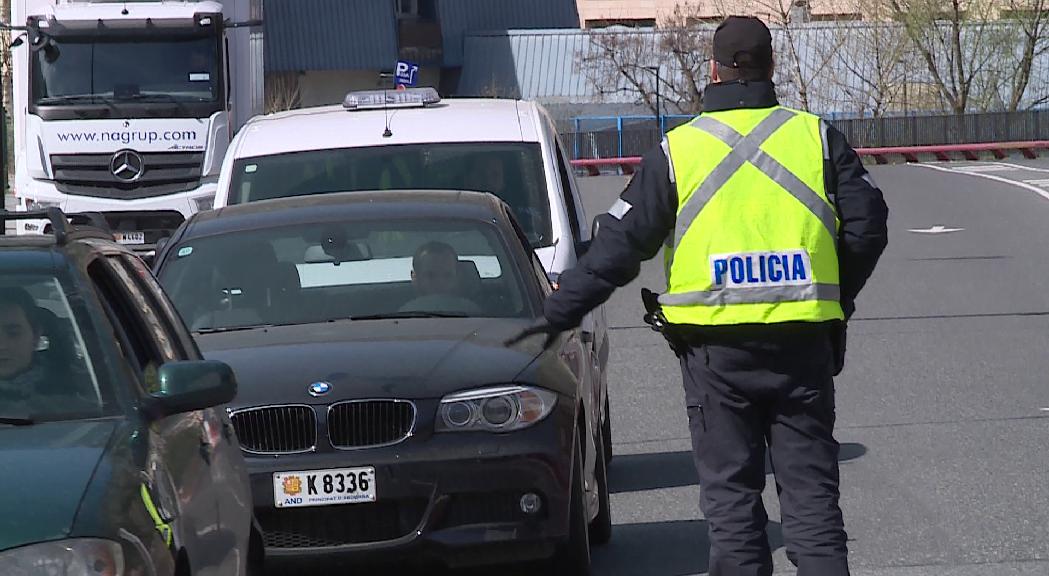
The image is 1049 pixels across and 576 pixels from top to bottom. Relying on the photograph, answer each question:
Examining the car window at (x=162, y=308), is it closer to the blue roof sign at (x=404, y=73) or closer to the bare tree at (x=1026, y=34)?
the blue roof sign at (x=404, y=73)

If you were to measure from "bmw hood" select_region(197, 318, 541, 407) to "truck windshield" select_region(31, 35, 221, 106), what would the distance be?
550 inches

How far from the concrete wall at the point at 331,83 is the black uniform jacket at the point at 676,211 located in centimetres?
6070

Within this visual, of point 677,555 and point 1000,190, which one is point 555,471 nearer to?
point 677,555

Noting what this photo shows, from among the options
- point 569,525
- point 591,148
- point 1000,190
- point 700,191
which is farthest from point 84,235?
point 591,148

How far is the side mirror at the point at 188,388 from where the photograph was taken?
Result: 16.0 ft

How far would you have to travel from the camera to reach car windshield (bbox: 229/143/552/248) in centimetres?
1065

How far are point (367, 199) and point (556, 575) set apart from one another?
7.47ft

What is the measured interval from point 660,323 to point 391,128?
5.33 metres

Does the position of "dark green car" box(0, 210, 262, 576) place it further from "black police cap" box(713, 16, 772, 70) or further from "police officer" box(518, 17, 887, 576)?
"black police cap" box(713, 16, 772, 70)

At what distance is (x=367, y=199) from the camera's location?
8.71 meters

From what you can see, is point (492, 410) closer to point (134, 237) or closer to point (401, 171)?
point (401, 171)

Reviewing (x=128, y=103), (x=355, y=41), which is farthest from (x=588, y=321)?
(x=355, y=41)

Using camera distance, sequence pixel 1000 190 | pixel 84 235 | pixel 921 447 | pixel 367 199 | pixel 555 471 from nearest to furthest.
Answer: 1. pixel 84 235
2. pixel 555 471
3. pixel 367 199
4. pixel 921 447
5. pixel 1000 190


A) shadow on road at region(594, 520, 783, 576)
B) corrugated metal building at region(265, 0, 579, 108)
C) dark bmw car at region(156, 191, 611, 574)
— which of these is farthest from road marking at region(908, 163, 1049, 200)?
dark bmw car at region(156, 191, 611, 574)
